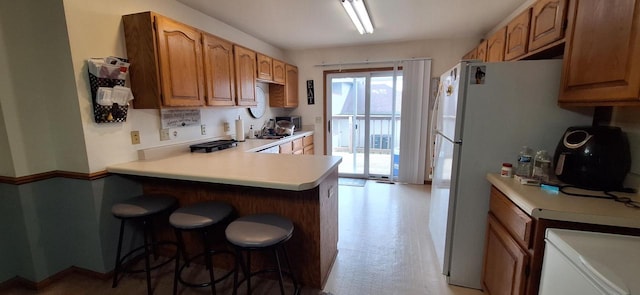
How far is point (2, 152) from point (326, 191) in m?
2.11

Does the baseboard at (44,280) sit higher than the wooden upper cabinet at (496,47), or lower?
lower

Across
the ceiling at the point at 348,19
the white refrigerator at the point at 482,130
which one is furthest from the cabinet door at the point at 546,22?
the ceiling at the point at 348,19

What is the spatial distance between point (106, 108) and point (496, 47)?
3.40 metres

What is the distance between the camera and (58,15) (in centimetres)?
163

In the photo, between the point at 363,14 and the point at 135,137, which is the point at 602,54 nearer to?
the point at 363,14

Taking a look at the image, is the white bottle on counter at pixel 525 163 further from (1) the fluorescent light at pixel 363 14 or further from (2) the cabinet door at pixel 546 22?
(1) the fluorescent light at pixel 363 14

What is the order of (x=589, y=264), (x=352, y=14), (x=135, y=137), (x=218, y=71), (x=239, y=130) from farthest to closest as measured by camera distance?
1. (x=239, y=130)
2. (x=352, y=14)
3. (x=218, y=71)
4. (x=135, y=137)
5. (x=589, y=264)

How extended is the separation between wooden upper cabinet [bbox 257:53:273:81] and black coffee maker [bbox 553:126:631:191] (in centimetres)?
297

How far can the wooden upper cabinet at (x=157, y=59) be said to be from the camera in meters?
1.89

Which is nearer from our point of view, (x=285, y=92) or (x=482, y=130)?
(x=482, y=130)

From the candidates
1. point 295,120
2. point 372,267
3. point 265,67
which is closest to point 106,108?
point 265,67

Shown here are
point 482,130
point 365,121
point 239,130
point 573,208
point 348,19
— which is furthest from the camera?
point 365,121

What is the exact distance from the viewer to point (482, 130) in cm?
163

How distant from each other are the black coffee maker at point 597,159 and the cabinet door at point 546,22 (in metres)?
0.63
